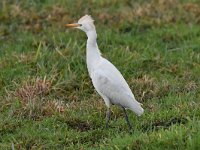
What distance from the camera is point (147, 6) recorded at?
36.9ft

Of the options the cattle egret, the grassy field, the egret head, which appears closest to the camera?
the grassy field

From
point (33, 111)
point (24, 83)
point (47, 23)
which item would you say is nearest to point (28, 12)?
point (47, 23)

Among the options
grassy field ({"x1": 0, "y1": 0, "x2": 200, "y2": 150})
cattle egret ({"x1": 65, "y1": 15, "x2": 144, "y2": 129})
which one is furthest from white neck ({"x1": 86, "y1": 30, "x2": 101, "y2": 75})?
grassy field ({"x1": 0, "y1": 0, "x2": 200, "y2": 150})

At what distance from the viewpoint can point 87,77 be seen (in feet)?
27.9

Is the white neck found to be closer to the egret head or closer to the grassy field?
the egret head

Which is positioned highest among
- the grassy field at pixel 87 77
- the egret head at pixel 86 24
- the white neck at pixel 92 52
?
Answer: the egret head at pixel 86 24

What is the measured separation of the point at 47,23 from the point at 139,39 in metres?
1.70

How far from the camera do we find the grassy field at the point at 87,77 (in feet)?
21.0

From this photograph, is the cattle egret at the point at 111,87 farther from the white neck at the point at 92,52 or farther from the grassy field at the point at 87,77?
the grassy field at the point at 87,77

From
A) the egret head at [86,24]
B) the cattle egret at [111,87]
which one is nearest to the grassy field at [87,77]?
the cattle egret at [111,87]

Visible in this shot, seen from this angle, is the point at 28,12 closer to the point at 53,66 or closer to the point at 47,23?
the point at 47,23

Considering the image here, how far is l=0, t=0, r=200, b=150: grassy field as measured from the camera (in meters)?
6.41

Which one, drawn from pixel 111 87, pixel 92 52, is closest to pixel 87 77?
pixel 92 52

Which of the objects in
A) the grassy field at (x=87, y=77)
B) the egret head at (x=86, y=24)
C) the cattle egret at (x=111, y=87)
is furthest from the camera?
the egret head at (x=86, y=24)
